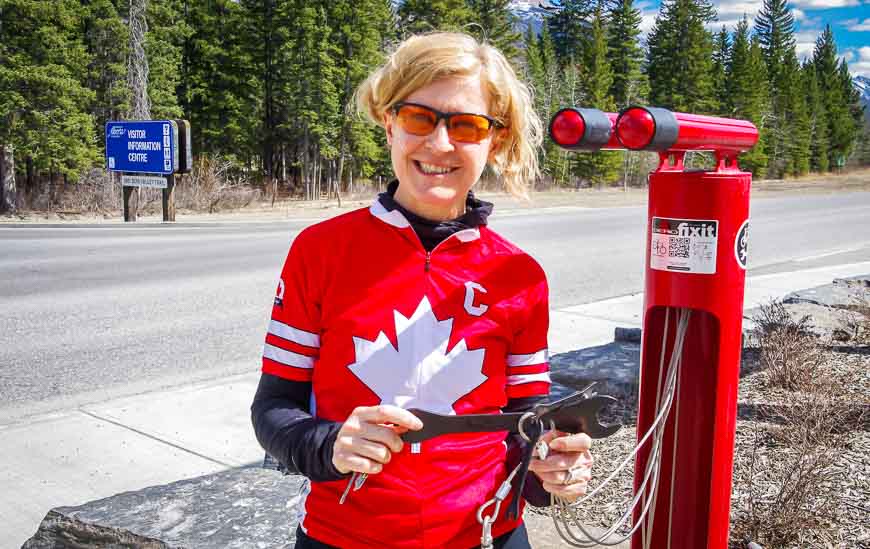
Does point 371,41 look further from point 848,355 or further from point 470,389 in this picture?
point 470,389

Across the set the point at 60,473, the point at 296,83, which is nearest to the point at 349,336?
the point at 60,473

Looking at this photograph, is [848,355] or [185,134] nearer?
[848,355]

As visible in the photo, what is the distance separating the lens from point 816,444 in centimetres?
358

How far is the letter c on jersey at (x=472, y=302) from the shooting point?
5.01 ft

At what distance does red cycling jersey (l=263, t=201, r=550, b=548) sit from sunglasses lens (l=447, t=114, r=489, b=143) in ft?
0.57

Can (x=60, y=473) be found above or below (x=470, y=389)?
below

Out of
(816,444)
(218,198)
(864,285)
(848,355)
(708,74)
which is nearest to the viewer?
(816,444)

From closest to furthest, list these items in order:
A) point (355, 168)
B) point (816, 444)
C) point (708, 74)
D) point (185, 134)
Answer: point (816, 444) → point (185, 134) → point (355, 168) → point (708, 74)

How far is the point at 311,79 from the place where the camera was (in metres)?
39.5

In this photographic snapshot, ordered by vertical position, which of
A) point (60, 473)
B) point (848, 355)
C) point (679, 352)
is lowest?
point (60, 473)

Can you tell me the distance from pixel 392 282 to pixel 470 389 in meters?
0.24

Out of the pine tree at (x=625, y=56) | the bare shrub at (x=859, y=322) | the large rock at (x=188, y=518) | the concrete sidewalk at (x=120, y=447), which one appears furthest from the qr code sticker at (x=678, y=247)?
the pine tree at (x=625, y=56)

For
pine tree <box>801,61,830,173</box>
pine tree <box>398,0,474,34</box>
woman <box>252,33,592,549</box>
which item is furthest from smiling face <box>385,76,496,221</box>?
pine tree <box>801,61,830,173</box>

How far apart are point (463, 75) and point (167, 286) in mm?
8254
